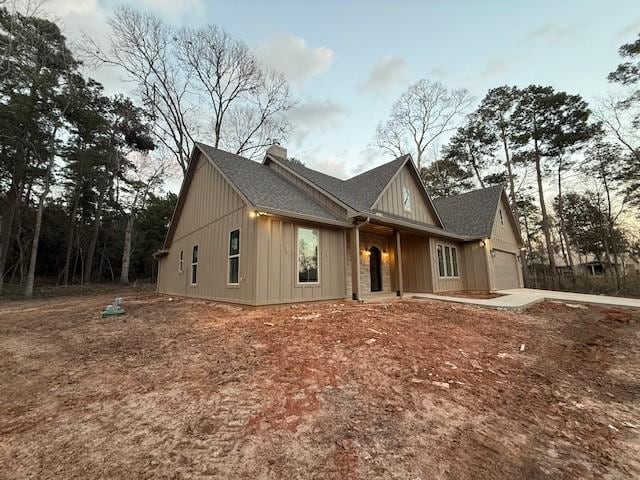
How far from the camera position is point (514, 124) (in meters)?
18.6

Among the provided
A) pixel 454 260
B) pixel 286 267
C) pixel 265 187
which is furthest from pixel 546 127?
pixel 286 267

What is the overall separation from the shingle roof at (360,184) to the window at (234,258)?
3.40 m

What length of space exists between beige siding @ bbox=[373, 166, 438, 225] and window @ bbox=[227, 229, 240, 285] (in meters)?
5.03

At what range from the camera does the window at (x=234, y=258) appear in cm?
776

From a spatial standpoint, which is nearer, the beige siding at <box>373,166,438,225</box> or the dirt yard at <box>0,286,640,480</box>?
the dirt yard at <box>0,286,640,480</box>

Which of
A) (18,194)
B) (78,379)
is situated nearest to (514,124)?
(78,379)

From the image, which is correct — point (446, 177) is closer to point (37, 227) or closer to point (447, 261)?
point (447, 261)

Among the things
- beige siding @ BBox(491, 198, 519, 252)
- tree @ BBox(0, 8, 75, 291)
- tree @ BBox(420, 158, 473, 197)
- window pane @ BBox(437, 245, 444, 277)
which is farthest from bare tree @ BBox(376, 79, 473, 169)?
tree @ BBox(0, 8, 75, 291)

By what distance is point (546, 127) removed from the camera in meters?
17.4

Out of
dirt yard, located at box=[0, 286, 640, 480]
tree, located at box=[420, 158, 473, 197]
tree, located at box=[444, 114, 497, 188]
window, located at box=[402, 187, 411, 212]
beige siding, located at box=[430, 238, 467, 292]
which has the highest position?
tree, located at box=[444, 114, 497, 188]

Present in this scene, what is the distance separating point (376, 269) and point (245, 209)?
18.9ft

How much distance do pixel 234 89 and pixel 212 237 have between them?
12.3 m

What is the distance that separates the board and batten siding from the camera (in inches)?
288

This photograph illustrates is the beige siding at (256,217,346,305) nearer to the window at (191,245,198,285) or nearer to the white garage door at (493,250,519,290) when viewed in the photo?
the window at (191,245,198,285)
